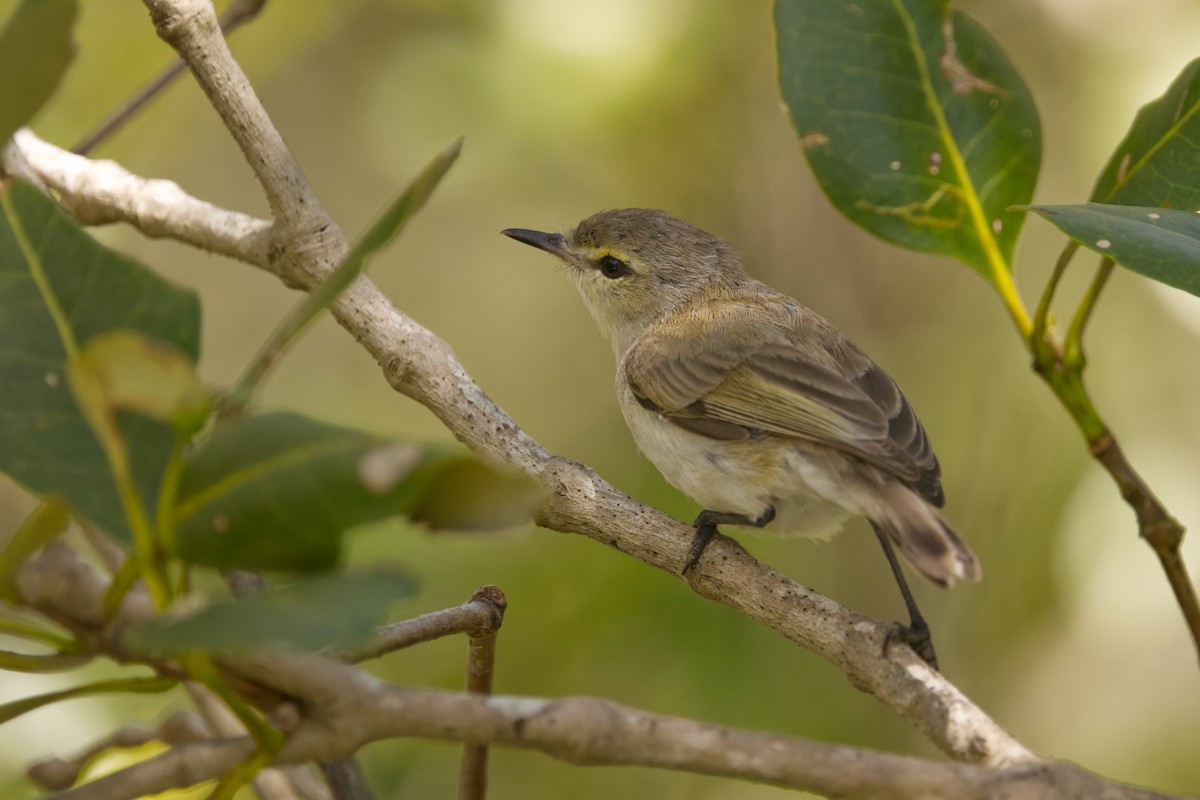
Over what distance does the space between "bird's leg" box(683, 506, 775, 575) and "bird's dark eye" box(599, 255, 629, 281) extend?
1.33 meters

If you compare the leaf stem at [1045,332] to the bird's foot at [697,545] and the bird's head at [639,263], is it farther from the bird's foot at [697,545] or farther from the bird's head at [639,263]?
the bird's head at [639,263]

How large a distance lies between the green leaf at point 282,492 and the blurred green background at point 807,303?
1723 mm

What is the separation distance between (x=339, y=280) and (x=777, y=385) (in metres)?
2.06

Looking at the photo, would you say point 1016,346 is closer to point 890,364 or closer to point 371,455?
point 890,364

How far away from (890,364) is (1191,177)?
217cm

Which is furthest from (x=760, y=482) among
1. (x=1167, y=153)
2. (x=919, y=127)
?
(x=1167, y=153)

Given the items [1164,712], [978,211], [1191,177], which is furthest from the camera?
[1164,712]

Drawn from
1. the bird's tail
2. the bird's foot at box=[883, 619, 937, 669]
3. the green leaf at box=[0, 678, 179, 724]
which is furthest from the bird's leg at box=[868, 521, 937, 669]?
the green leaf at box=[0, 678, 179, 724]

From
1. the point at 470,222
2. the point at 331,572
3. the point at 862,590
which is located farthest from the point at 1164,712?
the point at 470,222

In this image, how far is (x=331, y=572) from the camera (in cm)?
110

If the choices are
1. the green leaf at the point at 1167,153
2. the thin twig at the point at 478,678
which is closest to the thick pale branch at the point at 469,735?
the thin twig at the point at 478,678

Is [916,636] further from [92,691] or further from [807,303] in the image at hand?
[807,303]

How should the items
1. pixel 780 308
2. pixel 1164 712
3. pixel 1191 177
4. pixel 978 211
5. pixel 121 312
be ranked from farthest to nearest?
pixel 780 308 < pixel 1164 712 < pixel 978 211 < pixel 1191 177 < pixel 121 312

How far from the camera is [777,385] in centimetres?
306
